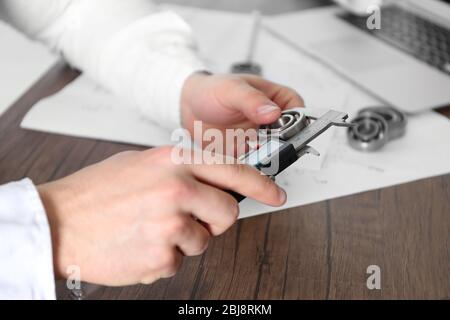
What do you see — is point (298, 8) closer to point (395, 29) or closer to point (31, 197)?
point (395, 29)

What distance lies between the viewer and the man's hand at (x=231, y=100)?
0.54 metres

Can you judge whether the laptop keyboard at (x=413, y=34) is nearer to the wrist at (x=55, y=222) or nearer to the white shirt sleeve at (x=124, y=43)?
the white shirt sleeve at (x=124, y=43)

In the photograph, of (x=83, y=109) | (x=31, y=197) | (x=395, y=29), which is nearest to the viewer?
(x=31, y=197)

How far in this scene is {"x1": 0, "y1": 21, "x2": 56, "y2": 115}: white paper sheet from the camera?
29.4 inches

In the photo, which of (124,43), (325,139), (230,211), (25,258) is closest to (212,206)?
(230,211)

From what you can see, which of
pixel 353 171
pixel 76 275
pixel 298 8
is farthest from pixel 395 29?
pixel 76 275

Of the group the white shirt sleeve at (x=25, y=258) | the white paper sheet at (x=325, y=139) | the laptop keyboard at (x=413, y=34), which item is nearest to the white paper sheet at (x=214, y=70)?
the white paper sheet at (x=325, y=139)

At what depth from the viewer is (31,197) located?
0.42 meters

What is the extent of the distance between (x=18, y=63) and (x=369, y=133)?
49 centimetres

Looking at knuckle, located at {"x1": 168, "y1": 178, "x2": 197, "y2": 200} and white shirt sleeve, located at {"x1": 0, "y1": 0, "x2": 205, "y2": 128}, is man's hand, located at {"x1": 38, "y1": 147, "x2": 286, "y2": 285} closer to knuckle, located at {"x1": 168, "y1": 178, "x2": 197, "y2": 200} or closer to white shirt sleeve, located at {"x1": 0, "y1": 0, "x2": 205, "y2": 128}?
knuckle, located at {"x1": 168, "y1": 178, "x2": 197, "y2": 200}

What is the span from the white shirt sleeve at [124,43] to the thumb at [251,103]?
4.1 inches

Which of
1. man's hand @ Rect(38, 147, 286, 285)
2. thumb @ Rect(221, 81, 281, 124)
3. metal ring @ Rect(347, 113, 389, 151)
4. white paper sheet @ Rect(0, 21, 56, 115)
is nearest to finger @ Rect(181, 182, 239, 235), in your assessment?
man's hand @ Rect(38, 147, 286, 285)

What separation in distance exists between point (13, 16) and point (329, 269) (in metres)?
0.55

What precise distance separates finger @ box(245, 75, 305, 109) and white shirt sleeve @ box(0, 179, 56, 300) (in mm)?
270
